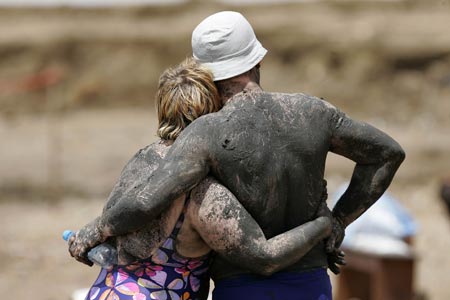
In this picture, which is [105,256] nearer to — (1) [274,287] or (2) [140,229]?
(2) [140,229]

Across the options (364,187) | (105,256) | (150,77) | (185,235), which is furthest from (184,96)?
(150,77)

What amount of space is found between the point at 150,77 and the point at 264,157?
43.7ft

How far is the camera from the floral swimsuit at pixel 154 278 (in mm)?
2934

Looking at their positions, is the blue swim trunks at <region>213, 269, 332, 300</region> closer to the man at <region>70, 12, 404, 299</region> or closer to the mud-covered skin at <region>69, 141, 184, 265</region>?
the man at <region>70, 12, 404, 299</region>

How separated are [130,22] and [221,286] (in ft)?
45.6

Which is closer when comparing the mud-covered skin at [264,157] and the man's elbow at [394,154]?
the mud-covered skin at [264,157]

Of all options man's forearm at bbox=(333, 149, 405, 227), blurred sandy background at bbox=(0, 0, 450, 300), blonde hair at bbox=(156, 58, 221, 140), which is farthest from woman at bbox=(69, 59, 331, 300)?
blurred sandy background at bbox=(0, 0, 450, 300)

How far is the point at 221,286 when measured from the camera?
2996 millimetres

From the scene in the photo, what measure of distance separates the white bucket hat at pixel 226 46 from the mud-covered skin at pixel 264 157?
0.29 feet

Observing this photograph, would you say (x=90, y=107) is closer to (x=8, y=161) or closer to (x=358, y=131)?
(x=8, y=161)

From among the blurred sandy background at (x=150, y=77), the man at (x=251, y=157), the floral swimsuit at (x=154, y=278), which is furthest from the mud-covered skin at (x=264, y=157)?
the blurred sandy background at (x=150, y=77)

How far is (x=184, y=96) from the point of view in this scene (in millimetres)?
2885

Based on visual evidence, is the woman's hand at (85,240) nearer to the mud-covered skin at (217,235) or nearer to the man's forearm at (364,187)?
the mud-covered skin at (217,235)

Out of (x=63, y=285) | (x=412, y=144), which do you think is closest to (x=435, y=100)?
(x=412, y=144)
